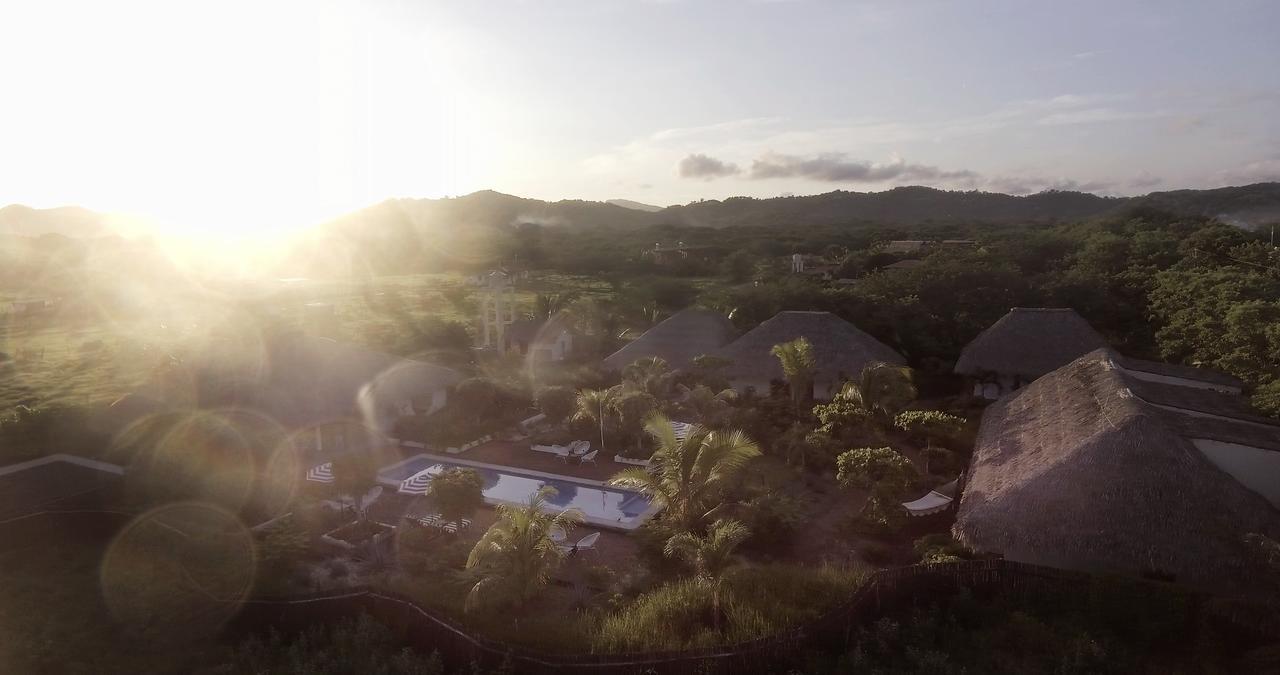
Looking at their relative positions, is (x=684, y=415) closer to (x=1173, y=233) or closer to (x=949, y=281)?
(x=949, y=281)

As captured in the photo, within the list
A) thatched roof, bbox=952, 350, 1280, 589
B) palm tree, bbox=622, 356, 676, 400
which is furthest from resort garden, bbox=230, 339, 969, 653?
thatched roof, bbox=952, 350, 1280, 589

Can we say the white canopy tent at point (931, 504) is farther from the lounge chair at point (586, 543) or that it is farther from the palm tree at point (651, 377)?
the palm tree at point (651, 377)

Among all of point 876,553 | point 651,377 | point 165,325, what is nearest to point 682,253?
point 165,325

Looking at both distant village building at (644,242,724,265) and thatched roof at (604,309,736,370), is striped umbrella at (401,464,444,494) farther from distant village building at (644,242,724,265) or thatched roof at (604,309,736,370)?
distant village building at (644,242,724,265)

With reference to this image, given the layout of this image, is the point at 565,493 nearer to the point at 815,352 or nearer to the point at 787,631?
the point at 787,631

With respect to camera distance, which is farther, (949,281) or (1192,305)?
(949,281)

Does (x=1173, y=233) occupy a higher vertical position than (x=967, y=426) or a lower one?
higher

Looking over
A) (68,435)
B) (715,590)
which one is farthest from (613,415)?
(68,435)
